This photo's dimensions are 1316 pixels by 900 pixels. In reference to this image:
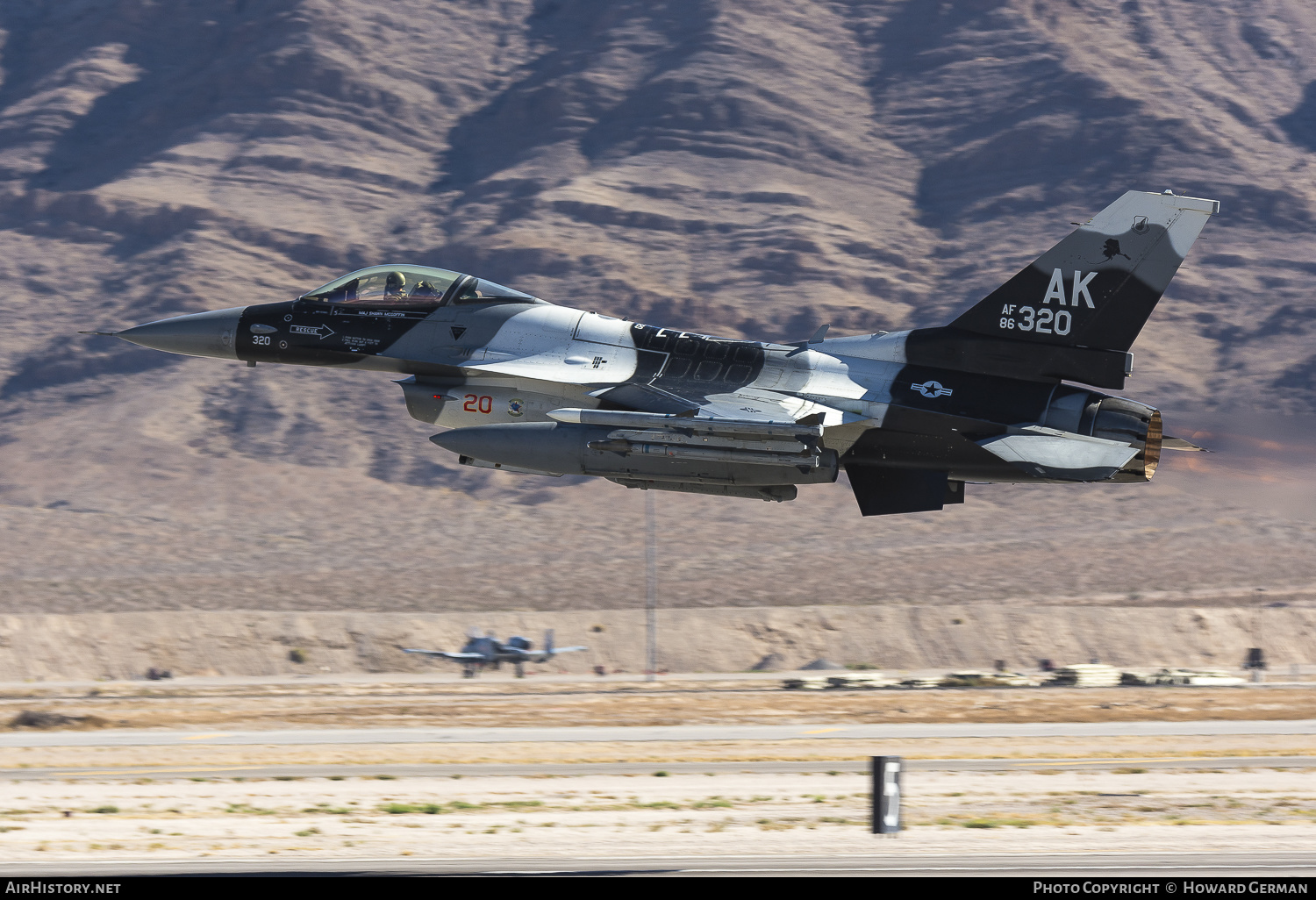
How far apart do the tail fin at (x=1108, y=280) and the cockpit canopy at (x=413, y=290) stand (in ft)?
26.5

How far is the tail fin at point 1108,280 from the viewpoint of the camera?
23156 mm

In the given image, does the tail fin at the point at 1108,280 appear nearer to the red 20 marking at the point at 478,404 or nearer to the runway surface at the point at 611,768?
the red 20 marking at the point at 478,404

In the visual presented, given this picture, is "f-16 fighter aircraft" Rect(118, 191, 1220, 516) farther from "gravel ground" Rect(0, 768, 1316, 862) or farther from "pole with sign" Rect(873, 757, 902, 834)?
"pole with sign" Rect(873, 757, 902, 834)

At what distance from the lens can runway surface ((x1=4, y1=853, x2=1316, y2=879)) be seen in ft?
53.5

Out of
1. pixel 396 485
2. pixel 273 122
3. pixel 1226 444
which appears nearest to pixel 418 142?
pixel 273 122

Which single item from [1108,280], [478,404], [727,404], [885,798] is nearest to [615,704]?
[478,404]

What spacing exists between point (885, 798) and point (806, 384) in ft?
A: 24.2

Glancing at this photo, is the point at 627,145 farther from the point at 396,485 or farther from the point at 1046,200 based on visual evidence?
the point at 396,485

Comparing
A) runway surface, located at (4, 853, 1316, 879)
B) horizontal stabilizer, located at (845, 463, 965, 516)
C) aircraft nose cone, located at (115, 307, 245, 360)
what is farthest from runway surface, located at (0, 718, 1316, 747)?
runway surface, located at (4, 853, 1316, 879)

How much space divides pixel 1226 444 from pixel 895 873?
2514cm

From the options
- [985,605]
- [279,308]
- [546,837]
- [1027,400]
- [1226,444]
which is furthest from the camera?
[985,605]

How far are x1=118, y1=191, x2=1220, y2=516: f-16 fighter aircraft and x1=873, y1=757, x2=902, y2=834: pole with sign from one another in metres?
5.11

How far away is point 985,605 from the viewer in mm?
71812

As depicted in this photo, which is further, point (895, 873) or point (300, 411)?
point (300, 411)
